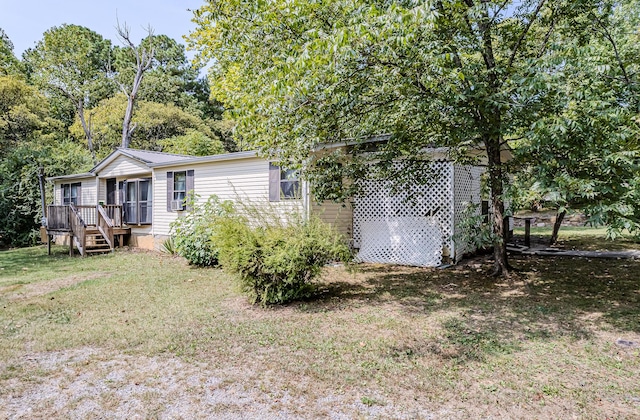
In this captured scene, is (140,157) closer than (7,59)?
Yes

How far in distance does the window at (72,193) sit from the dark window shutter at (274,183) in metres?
10.4

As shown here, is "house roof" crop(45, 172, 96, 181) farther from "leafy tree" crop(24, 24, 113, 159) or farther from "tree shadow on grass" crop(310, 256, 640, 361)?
"tree shadow on grass" crop(310, 256, 640, 361)

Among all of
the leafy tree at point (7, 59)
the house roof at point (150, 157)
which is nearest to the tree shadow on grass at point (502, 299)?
the house roof at point (150, 157)

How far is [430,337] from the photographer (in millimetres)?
4223

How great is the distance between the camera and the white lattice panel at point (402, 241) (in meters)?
8.65

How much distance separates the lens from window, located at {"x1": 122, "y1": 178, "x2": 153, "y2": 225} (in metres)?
13.2

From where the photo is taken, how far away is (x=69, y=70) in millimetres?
24859

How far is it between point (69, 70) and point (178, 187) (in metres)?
19.5

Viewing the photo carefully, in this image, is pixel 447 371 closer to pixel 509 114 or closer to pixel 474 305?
pixel 474 305


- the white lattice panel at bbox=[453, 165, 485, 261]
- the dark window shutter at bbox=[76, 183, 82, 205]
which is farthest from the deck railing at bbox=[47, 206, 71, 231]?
the white lattice panel at bbox=[453, 165, 485, 261]

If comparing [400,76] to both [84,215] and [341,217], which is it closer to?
[341,217]

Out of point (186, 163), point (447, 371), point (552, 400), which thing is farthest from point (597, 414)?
point (186, 163)

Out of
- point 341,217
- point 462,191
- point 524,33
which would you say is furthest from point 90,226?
point 524,33

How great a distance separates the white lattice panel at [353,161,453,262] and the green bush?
2949mm
